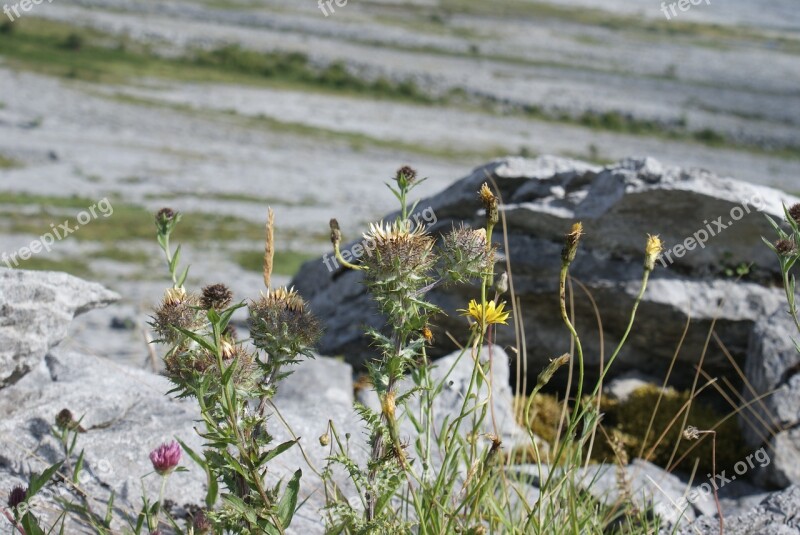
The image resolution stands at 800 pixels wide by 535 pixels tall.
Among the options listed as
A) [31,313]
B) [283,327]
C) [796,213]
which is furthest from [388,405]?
[31,313]

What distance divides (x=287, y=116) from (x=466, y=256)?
97.6 feet

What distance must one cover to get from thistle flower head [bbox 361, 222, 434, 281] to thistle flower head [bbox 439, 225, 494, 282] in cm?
10

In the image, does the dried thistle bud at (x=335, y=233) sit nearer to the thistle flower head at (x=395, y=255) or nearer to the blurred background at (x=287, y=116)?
the thistle flower head at (x=395, y=255)

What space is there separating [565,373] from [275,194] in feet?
46.9

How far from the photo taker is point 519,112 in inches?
1533

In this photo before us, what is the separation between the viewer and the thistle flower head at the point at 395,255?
3.15m

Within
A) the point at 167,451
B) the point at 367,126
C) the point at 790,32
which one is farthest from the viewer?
the point at 790,32

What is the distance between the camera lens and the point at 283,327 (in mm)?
3205

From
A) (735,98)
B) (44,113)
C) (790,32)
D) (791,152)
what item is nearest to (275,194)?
(44,113)

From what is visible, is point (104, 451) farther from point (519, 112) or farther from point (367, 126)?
point (519, 112)

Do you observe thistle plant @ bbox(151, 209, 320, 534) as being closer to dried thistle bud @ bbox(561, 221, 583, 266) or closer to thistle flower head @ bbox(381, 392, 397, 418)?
thistle flower head @ bbox(381, 392, 397, 418)

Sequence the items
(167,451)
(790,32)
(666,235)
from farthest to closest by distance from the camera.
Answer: (790,32) < (666,235) < (167,451)

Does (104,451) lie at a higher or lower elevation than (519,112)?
higher

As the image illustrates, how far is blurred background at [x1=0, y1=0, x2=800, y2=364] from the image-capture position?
17.3m
